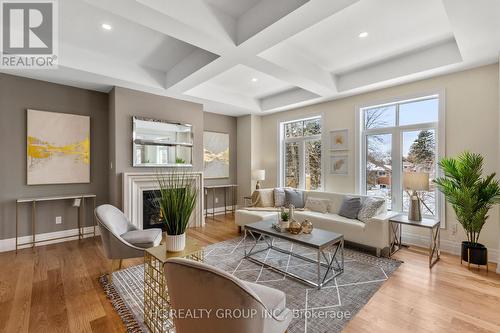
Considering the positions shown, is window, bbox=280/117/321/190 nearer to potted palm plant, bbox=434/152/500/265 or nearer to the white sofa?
the white sofa

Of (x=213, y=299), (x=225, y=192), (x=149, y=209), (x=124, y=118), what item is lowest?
(x=149, y=209)

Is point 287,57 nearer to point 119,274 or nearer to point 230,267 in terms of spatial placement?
point 230,267

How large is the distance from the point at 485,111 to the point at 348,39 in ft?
7.03

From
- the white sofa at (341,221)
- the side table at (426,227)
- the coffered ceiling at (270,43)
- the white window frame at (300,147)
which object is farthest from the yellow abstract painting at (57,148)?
the side table at (426,227)

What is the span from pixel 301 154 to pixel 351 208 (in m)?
1.98

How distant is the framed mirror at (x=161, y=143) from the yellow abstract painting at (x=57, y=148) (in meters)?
0.86

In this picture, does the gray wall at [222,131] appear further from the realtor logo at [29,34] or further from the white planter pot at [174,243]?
→ the white planter pot at [174,243]

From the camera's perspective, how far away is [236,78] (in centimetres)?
442

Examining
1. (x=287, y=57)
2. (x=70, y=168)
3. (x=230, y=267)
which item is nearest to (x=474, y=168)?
(x=287, y=57)

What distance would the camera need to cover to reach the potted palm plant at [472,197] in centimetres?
281

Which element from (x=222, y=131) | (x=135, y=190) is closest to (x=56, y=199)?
(x=135, y=190)

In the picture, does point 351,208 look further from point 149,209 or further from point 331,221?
point 149,209

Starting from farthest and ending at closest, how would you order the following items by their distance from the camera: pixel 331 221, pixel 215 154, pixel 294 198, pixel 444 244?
pixel 215 154 → pixel 294 198 → pixel 331 221 → pixel 444 244

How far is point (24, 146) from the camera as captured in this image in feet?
11.7
